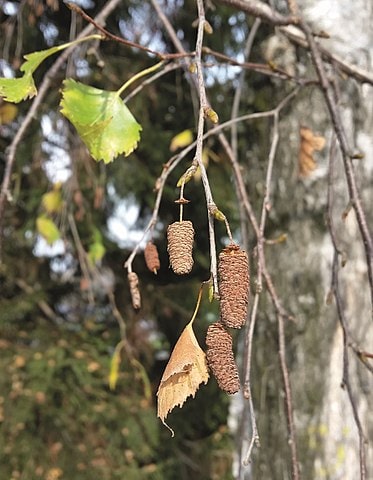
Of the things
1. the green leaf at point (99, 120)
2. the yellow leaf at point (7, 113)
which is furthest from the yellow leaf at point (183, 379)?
the yellow leaf at point (7, 113)

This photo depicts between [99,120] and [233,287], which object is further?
[99,120]

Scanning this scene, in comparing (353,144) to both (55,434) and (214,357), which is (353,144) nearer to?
(214,357)

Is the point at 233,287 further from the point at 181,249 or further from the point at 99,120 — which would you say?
the point at 99,120

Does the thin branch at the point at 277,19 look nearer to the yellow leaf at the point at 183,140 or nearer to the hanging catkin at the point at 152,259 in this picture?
the hanging catkin at the point at 152,259

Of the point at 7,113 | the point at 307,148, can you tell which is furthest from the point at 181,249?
the point at 7,113

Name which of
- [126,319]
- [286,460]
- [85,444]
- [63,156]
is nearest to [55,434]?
[85,444]

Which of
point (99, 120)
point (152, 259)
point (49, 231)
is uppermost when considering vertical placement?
point (49, 231)
